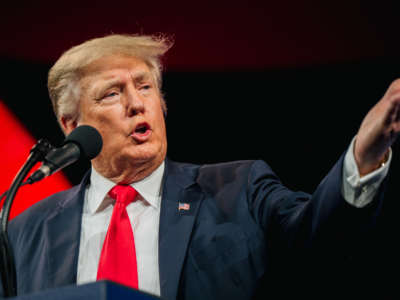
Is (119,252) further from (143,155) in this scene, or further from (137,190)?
(143,155)

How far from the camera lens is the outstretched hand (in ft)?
3.31

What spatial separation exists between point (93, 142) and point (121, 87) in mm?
693

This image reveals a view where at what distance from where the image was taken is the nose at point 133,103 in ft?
6.20

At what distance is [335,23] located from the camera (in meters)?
2.51

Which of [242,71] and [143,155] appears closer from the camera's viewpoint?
[143,155]

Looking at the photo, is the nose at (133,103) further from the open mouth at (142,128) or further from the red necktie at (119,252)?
the red necktie at (119,252)

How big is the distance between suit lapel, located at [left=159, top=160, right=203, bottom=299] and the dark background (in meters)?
0.63

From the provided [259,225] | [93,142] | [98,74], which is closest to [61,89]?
[98,74]

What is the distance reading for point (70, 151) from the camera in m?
1.23

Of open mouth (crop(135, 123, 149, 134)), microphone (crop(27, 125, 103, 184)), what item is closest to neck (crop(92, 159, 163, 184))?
open mouth (crop(135, 123, 149, 134))

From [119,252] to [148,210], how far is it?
21 cm

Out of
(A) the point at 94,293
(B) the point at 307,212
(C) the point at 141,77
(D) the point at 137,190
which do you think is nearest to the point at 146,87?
(C) the point at 141,77

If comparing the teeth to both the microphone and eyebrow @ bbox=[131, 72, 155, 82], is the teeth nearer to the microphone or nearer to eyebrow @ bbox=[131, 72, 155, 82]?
eyebrow @ bbox=[131, 72, 155, 82]

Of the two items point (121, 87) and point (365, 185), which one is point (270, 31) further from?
point (365, 185)
